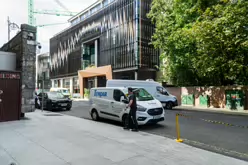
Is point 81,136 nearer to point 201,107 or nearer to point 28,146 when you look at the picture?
point 28,146

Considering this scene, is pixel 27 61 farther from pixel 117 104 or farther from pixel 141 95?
pixel 141 95

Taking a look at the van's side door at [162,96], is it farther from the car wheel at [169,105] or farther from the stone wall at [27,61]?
the stone wall at [27,61]

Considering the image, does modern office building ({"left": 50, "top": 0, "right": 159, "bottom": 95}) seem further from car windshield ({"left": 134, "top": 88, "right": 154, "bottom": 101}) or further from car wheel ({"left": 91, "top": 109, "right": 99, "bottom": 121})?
car windshield ({"left": 134, "top": 88, "right": 154, "bottom": 101})

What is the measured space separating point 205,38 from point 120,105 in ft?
32.5

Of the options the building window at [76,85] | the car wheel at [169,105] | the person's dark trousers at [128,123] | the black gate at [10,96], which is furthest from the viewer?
the building window at [76,85]

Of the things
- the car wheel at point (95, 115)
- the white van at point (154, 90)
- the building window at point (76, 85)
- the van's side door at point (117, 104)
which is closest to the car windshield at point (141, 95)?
the van's side door at point (117, 104)

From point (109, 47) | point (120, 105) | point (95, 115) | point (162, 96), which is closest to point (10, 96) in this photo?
point (95, 115)

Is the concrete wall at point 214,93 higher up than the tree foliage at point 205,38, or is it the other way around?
the tree foliage at point 205,38

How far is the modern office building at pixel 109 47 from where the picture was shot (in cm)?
3123

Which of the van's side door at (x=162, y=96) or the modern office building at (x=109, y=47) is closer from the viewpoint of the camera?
the van's side door at (x=162, y=96)

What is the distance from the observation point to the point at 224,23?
1508cm

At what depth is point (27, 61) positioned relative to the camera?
425 inches

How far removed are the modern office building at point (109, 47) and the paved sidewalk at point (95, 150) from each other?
59.8ft

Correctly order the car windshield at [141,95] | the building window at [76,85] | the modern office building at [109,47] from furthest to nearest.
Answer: the building window at [76,85] < the modern office building at [109,47] < the car windshield at [141,95]
